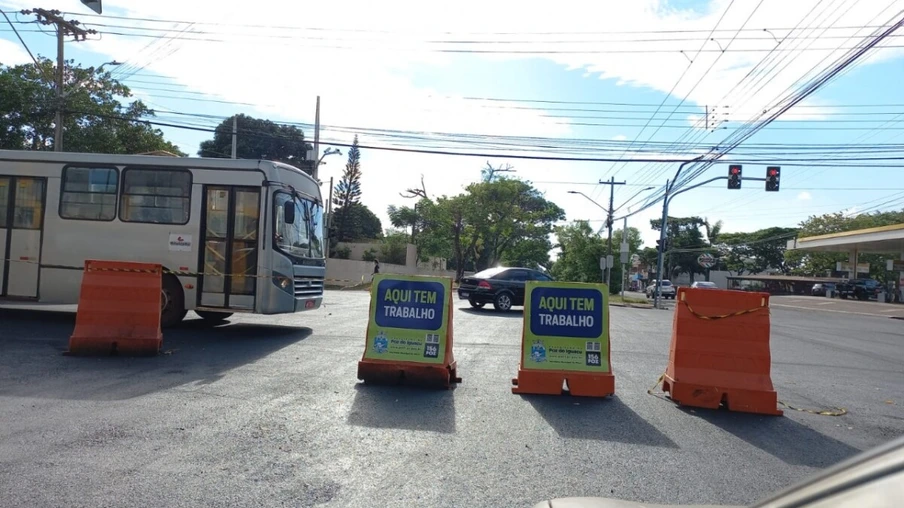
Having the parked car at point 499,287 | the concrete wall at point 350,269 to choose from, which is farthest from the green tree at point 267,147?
the parked car at point 499,287

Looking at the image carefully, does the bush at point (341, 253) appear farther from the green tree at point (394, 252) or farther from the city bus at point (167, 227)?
the city bus at point (167, 227)

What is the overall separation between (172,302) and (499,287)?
10938 millimetres

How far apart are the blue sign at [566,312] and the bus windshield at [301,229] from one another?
240 inches

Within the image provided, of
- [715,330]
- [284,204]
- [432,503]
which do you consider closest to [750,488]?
[432,503]

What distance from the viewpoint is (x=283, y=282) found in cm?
1233

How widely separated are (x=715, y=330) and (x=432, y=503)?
15.0 ft

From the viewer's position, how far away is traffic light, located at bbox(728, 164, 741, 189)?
24672 millimetres

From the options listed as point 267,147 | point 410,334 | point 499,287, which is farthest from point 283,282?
point 267,147

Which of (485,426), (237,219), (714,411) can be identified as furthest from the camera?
(237,219)

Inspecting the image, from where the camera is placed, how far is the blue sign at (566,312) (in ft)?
26.4

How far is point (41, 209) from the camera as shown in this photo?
509 inches

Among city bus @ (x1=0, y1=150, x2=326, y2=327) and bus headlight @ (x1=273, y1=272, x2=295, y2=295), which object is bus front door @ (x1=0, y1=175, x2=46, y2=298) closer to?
city bus @ (x1=0, y1=150, x2=326, y2=327)

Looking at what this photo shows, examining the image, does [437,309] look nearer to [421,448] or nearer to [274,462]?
[421,448]

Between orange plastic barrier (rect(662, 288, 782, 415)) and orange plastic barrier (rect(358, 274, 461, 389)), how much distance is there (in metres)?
2.72
